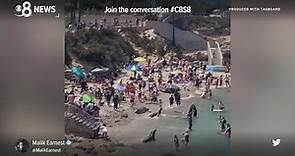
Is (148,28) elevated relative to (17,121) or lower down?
elevated

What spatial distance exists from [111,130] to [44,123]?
0.31 metres

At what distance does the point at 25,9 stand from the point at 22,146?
641 millimetres

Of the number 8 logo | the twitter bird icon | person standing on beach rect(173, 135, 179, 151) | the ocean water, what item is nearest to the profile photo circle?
the ocean water

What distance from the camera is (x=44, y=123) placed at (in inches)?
92.7

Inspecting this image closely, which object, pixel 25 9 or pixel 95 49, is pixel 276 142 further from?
pixel 25 9

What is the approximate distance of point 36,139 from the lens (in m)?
2.35

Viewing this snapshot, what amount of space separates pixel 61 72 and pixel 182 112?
1.95 feet

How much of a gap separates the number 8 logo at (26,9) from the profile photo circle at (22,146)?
1.92 ft

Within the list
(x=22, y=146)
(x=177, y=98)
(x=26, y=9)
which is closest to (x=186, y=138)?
(x=177, y=98)

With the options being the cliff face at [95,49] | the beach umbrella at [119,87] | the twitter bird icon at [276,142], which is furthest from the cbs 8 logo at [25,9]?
the twitter bird icon at [276,142]

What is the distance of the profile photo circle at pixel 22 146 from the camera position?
2350 millimetres
